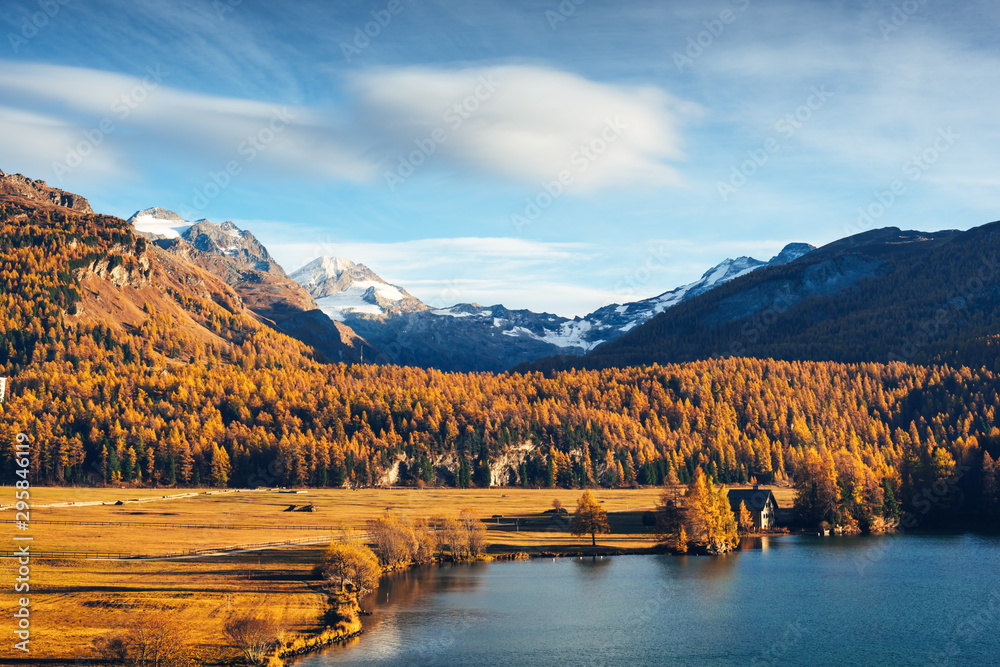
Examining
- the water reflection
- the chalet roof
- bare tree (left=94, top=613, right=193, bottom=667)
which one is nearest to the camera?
bare tree (left=94, top=613, right=193, bottom=667)

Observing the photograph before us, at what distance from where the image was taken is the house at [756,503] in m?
158

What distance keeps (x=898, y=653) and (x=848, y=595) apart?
77.0ft

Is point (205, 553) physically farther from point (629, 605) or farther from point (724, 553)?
point (724, 553)

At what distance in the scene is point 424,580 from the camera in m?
111

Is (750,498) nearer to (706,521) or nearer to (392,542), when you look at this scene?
(706,521)

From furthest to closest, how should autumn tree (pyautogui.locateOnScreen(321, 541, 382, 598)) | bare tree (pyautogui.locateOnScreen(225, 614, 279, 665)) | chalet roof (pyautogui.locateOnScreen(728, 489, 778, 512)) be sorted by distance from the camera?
chalet roof (pyautogui.locateOnScreen(728, 489, 778, 512)) → autumn tree (pyautogui.locateOnScreen(321, 541, 382, 598)) → bare tree (pyautogui.locateOnScreen(225, 614, 279, 665))

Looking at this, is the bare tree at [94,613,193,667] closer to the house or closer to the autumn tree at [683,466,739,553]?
the autumn tree at [683,466,739,553]

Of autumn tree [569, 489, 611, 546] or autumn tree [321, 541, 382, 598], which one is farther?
autumn tree [569, 489, 611, 546]

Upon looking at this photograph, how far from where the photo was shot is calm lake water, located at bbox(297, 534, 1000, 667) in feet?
243

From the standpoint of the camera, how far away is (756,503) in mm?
159875

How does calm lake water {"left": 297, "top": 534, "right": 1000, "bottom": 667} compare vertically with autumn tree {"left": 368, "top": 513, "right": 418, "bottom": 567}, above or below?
below

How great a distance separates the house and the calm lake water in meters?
31.3

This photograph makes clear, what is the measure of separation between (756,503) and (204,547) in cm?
10063

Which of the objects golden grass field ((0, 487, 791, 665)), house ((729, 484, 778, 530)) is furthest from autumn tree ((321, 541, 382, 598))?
house ((729, 484, 778, 530))
